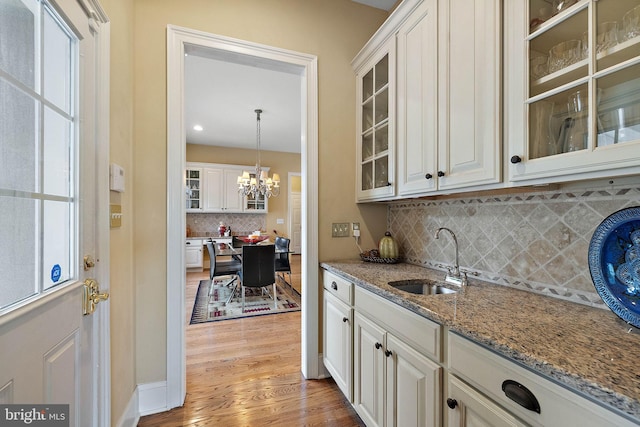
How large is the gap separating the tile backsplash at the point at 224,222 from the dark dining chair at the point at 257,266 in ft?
11.3

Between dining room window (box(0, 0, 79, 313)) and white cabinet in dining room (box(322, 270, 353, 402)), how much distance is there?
1.37 meters

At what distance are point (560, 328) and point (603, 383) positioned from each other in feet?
1.08

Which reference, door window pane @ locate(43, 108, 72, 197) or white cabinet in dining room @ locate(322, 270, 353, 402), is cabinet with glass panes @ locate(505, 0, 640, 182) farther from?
door window pane @ locate(43, 108, 72, 197)

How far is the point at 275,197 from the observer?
23.7 feet

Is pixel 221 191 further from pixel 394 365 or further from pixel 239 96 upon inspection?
pixel 394 365

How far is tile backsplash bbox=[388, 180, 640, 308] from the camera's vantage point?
1043 millimetres

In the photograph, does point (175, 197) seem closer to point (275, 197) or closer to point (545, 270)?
point (545, 270)

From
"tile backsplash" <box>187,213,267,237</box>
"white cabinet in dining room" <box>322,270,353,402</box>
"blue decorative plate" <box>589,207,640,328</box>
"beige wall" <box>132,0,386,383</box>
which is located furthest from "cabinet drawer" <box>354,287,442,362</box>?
"tile backsplash" <box>187,213,267,237</box>

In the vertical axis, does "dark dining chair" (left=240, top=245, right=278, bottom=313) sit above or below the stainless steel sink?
below

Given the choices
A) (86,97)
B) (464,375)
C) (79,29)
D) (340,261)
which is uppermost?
(79,29)

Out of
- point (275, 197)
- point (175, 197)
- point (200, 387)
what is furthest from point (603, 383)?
point (275, 197)

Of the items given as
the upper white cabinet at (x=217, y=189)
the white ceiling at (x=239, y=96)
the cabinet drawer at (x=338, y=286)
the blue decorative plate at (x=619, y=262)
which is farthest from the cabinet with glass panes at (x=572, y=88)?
the upper white cabinet at (x=217, y=189)

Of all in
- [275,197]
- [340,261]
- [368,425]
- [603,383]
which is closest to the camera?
[603,383]

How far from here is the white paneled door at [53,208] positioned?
747 millimetres
